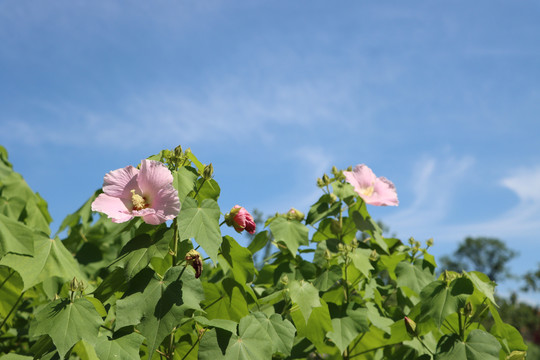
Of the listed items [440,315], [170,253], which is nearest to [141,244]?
[170,253]

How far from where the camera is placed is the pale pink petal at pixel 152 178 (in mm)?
1881

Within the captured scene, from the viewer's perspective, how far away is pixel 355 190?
2.90m

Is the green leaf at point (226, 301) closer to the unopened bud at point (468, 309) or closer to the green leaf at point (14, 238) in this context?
the green leaf at point (14, 238)

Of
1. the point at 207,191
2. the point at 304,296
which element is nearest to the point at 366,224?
the point at 304,296

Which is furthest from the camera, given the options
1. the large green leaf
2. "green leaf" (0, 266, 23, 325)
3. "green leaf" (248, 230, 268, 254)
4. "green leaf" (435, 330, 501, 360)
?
"green leaf" (248, 230, 268, 254)

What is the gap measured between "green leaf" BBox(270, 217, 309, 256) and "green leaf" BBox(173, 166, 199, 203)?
774 mm

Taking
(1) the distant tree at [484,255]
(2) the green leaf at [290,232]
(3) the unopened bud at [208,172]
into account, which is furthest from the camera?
(1) the distant tree at [484,255]

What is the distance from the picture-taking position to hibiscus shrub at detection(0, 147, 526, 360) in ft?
5.93

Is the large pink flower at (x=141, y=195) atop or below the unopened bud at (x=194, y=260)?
atop

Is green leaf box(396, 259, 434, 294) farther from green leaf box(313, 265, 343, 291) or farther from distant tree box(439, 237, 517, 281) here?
distant tree box(439, 237, 517, 281)

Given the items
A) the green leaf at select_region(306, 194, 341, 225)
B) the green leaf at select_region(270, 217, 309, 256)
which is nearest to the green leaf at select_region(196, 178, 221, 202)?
the green leaf at select_region(270, 217, 309, 256)

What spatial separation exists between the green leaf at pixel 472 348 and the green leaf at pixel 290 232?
0.83 meters

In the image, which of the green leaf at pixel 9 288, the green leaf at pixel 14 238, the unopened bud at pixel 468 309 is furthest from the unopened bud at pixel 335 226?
the green leaf at pixel 9 288

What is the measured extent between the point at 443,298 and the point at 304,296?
64cm
